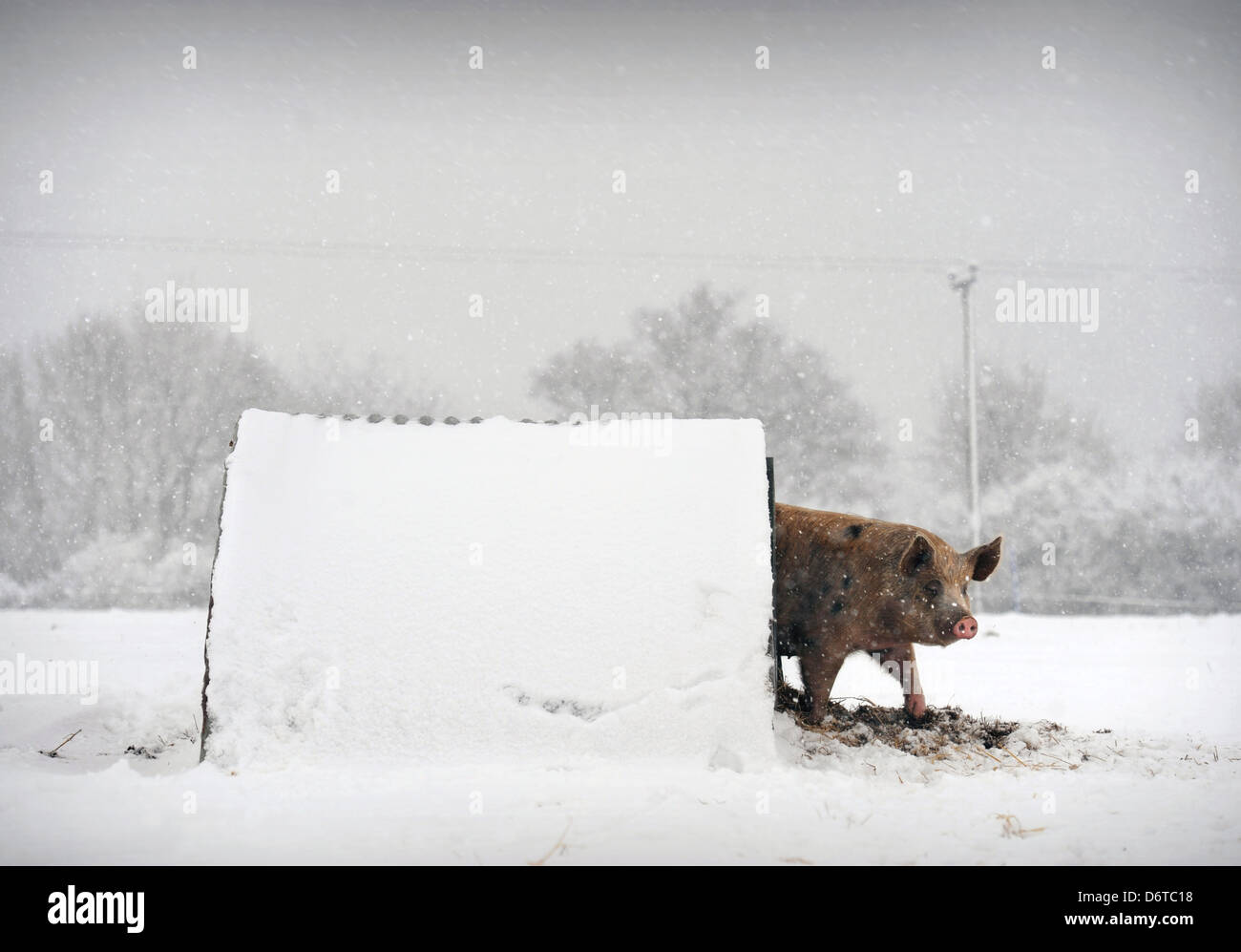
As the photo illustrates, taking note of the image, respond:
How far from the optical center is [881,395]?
26.5 m

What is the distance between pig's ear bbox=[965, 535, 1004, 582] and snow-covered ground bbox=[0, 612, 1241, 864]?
120 centimetres

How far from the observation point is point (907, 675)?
6.63 m

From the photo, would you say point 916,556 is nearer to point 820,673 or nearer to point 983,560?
point 983,560

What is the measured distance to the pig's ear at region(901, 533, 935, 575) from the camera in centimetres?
569

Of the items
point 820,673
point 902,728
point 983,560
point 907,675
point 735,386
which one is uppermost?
point 735,386

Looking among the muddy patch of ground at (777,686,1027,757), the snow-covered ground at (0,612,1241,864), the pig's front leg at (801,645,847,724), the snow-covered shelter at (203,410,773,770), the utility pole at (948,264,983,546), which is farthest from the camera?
the utility pole at (948,264,983,546)

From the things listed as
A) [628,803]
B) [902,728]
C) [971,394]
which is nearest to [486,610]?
[628,803]

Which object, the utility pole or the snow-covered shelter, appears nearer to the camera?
the snow-covered shelter

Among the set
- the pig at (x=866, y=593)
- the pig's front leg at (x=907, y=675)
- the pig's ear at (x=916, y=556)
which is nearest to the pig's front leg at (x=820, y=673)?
the pig at (x=866, y=593)

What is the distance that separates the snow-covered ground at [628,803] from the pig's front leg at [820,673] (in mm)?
281

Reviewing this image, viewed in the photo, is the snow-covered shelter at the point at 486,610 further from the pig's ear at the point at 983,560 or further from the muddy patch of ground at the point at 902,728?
the pig's ear at the point at 983,560

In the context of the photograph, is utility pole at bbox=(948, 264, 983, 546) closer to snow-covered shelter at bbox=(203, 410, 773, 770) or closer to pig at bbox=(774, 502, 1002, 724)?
pig at bbox=(774, 502, 1002, 724)

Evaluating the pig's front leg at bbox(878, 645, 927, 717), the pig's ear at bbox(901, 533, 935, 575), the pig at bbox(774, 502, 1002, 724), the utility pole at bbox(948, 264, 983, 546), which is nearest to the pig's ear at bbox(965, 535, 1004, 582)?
the pig at bbox(774, 502, 1002, 724)

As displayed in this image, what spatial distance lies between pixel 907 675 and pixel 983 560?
3.58 feet
